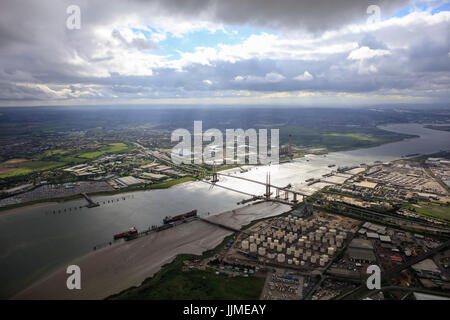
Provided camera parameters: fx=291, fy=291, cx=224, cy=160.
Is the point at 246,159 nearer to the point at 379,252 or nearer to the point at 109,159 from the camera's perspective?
the point at 109,159

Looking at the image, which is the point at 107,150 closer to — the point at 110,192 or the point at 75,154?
the point at 75,154

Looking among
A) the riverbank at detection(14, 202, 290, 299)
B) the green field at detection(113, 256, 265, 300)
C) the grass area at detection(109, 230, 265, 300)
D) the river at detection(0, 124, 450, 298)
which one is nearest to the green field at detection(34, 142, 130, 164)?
the river at detection(0, 124, 450, 298)

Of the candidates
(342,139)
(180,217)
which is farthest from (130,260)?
(342,139)

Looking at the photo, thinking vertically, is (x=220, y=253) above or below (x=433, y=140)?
below

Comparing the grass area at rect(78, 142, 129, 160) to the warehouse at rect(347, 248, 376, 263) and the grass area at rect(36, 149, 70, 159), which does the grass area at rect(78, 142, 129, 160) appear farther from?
the warehouse at rect(347, 248, 376, 263)

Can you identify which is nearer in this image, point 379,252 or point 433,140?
point 379,252

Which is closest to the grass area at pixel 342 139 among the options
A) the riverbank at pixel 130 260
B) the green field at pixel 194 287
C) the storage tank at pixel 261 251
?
the riverbank at pixel 130 260

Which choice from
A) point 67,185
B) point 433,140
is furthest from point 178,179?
point 433,140
